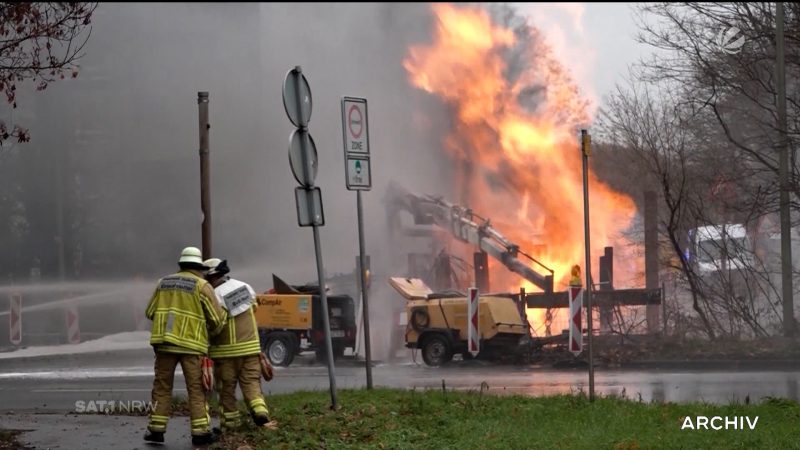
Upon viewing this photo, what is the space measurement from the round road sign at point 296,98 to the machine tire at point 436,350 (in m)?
11.0

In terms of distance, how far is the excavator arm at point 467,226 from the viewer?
25.5 metres

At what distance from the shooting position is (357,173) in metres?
11.6

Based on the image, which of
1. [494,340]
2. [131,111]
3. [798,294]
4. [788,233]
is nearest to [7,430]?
[494,340]

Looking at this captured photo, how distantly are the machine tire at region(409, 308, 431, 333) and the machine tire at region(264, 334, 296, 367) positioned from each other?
259 cm

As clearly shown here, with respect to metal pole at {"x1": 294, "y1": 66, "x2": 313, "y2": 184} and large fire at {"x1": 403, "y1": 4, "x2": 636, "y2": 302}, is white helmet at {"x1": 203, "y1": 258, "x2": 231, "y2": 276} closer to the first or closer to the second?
metal pole at {"x1": 294, "y1": 66, "x2": 313, "y2": 184}

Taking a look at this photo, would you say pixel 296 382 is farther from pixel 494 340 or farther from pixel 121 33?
pixel 121 33

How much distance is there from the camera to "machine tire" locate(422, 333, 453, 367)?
21.1m

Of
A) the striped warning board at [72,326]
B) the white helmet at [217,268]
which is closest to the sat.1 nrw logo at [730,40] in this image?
the white helmet at [217,268]

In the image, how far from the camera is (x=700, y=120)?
22922 mm

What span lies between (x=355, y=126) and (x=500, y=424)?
3643 mm

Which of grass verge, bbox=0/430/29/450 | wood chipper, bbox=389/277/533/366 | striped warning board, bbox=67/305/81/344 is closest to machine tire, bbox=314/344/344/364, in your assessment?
wood chipper, bbox=389/277/533/366

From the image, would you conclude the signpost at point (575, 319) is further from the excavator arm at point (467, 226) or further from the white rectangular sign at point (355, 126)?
the excavator arm at point (467, 226)

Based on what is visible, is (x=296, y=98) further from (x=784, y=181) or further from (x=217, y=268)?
(x=784, y=181)

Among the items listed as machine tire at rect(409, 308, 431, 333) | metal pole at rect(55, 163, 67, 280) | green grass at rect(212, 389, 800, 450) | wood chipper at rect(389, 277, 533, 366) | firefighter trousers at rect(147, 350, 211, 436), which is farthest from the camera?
metal pole at rect(55, 163, 67, 280)
